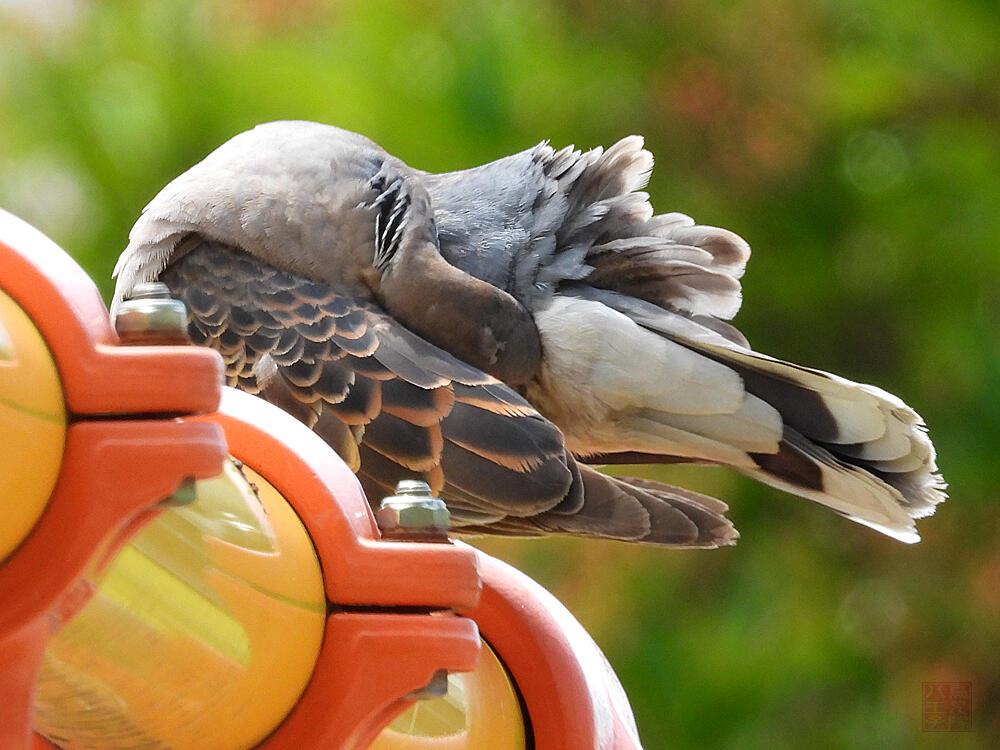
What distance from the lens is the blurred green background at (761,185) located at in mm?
3492

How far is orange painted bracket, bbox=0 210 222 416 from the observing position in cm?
50

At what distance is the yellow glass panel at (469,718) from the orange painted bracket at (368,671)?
6.0 inches

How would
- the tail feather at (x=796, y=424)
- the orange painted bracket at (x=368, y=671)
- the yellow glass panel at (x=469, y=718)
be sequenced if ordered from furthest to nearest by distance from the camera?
1. the tail feather at (x=796, y=424)
2. the yellow glass panel at (x=469, y=718)
3. the orange painted bracket at (x=368, y=671)

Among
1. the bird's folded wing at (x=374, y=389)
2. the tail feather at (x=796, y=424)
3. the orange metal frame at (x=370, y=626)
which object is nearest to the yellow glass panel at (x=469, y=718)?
the orange metal frame at (x=370, y=626)

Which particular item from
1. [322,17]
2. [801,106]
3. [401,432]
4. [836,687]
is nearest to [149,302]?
[401,432]

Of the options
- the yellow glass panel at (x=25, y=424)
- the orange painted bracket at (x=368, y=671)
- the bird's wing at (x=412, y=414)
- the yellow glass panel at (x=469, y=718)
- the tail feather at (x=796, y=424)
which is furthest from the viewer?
the tail feather at (x=796, y=424)

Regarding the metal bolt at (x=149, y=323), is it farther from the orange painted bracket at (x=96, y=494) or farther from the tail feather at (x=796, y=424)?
the tail feather at (x=796, y=424)

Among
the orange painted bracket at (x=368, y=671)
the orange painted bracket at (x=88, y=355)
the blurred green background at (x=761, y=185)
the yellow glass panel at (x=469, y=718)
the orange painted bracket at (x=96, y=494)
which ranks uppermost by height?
the orange painted bracket at (x=88, y=355)

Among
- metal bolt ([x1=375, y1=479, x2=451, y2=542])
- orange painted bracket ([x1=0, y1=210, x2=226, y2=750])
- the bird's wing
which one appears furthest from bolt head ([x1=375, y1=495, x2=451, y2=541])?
the bird's wing

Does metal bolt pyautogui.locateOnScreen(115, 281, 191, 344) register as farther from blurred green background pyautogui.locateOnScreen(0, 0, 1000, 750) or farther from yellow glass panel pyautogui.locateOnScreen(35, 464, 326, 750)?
blurred green background pyautogui.locateOnScreen(0, 0, 1000, 750)

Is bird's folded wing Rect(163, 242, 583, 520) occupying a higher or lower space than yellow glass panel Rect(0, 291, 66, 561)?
lower

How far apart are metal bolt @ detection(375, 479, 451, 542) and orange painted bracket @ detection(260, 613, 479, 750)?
4cm

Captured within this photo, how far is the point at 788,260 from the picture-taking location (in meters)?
3.96

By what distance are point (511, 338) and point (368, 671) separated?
97 centimetres
